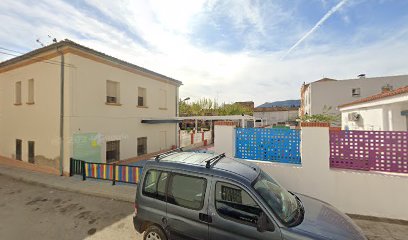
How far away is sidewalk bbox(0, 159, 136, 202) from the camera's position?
6895mm

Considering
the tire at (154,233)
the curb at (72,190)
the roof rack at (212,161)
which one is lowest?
the curb at (72,190)

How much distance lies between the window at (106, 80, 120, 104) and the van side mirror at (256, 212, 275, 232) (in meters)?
10.5

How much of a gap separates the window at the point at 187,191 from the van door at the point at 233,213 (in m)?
0.19

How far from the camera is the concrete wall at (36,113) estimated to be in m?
9.66

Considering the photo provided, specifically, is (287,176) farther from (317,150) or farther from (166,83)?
(166,83)

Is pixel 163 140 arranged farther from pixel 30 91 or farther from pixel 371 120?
pixel 371 120

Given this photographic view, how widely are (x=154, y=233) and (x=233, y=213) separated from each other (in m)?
1.58

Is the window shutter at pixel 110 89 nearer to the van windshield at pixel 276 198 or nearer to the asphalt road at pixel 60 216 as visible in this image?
the asphalt road at pixel 60 216

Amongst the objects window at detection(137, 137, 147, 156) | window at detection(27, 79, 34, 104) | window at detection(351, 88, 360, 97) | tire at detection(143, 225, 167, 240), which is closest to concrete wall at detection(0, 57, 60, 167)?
window at detection(27, 79, 34, 104)

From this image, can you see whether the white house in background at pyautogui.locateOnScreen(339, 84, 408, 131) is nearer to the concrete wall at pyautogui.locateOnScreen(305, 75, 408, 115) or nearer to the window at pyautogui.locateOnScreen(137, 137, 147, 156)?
the window at pyautogui.locateOnScreen(137, 137, 147, 156)

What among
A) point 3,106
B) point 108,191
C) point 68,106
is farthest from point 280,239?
point 3,106

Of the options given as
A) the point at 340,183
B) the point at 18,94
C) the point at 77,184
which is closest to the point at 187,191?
the point at 340,183

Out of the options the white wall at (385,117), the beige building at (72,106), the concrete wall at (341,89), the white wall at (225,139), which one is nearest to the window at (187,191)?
the white wall at (225,139)

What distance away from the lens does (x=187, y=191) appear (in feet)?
11.4
